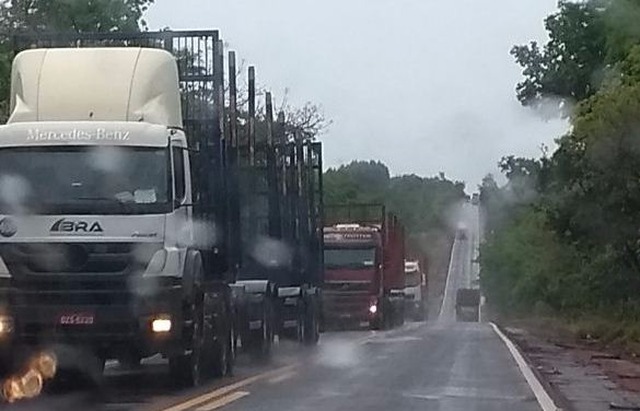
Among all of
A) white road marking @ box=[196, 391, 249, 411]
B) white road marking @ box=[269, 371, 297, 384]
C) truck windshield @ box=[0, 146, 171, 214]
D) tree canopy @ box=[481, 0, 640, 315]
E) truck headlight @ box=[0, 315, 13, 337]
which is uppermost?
tree canopy @ box=[481, 0, 640, 315]

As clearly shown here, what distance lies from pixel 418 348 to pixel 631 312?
12.7 meters

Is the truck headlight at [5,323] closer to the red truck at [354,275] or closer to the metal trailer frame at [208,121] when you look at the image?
the metal trailer frame at [208,121]

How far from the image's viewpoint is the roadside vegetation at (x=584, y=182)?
33.6m

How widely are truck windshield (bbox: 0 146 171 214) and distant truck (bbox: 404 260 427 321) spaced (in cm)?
4710

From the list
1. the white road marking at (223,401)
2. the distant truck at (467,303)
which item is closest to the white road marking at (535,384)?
the white road marking at (223,401)

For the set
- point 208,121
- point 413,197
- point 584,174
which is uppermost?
point 413,197

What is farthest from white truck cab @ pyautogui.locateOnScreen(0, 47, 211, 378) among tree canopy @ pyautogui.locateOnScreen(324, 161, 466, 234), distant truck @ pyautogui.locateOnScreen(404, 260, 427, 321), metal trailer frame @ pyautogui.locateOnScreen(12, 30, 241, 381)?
tree canopy @ pyautogui.locateOnScreen(324, 161, 466, 234)

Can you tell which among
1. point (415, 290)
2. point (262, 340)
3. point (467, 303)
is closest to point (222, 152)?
point (262, 340)

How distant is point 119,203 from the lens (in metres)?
17.0

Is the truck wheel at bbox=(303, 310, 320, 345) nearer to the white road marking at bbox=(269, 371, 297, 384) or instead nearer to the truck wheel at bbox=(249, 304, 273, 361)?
the truck wheel at bbox=(249, 304, 273, 361)

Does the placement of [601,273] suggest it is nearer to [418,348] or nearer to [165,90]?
[418,348]

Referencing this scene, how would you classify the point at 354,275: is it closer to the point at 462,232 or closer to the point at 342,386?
the point at 342,386

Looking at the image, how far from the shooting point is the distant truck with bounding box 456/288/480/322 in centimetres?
9100

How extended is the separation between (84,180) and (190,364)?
9.73 feet
